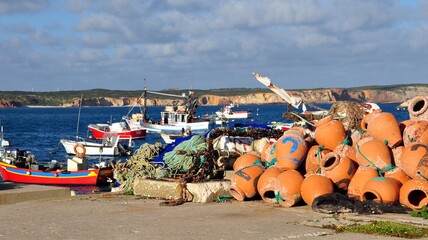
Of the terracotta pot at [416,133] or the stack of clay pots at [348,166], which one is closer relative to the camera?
the stack of clay pots at [348,166]

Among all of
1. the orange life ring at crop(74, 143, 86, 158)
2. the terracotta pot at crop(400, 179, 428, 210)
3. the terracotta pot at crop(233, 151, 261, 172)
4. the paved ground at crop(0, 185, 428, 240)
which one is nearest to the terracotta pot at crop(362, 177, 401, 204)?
the terracotta pot at crop(400, 179, 428, 210)

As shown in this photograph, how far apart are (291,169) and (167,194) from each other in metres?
2.25

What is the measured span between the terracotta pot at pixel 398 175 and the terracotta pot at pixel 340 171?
584mm

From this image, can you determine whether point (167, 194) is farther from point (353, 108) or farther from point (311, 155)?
point (353, 108)

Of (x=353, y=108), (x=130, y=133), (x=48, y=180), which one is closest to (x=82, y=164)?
(x=48, y=180)

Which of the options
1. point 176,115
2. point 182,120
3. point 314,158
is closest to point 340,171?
point 314,158

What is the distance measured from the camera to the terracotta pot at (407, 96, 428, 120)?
509 inches

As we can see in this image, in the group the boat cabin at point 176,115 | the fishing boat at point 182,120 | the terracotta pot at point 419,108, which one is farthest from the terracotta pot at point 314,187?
the boat cabin at point 176,115

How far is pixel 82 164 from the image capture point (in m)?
30.9

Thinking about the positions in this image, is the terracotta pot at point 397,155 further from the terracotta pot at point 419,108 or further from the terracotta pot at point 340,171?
the terracotta pot at point 419,108

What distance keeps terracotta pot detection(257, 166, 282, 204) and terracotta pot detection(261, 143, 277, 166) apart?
30.0 inches

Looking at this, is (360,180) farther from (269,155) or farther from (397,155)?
(269,155)

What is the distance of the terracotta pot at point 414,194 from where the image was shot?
35.6 feet

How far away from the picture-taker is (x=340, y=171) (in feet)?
38.6
